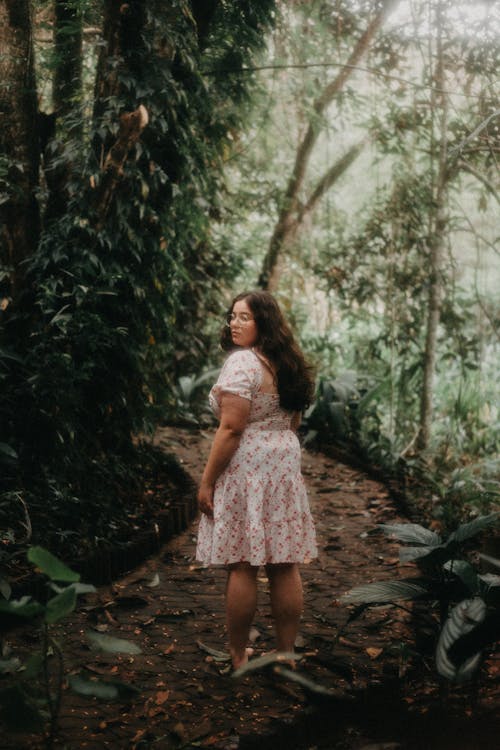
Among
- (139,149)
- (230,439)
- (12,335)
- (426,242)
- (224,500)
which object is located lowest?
(224,500)

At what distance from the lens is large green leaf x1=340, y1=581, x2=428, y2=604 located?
9.79ft

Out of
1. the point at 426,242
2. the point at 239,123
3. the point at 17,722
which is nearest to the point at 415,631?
the point at 17,722

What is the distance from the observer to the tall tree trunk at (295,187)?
26.5ft

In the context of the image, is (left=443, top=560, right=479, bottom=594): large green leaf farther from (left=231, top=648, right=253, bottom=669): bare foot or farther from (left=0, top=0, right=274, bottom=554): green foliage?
(left=0, top=0, right=274, bottom=554): green foliage

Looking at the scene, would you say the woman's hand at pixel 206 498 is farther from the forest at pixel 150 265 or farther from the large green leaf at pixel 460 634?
the large green leaf at pixel 460 634

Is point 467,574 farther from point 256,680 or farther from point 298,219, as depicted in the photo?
point 298,219

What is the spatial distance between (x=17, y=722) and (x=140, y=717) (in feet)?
2.73

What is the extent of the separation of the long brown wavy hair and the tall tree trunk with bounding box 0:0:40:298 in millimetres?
2078

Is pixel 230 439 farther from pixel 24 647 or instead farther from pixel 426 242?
pixel 426 242

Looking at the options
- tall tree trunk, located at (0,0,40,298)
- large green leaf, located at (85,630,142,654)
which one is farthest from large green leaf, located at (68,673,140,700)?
tall tree trunk, located at (0,0,40,298)

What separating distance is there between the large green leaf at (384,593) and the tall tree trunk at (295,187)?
18.8 ft

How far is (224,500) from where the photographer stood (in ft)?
10.1

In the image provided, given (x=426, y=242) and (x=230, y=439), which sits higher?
(x=426, y=242)

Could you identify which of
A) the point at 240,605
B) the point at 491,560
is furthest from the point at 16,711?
the point at 491,560
